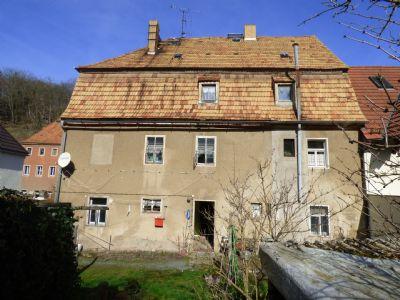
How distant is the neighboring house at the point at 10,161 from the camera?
21344mm

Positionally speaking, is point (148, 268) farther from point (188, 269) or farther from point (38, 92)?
point (38, 92)

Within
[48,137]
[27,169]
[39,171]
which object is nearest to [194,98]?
[48,137]

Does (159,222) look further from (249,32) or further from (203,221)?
(249,32)

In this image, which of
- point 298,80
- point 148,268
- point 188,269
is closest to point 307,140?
point 298,80

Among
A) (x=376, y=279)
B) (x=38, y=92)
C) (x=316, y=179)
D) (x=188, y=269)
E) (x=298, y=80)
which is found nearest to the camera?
(x=376, y=279)

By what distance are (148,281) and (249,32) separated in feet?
53.8

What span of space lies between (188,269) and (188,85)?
27.9 ft

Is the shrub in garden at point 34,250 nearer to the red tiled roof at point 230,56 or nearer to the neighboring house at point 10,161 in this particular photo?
the red tiled roof at point 230,56

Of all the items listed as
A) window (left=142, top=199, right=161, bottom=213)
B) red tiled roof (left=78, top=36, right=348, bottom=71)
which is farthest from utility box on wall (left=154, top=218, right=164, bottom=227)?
red tiled roof (left=78, top=36, right=348, bottom=71)

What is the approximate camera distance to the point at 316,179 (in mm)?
13883

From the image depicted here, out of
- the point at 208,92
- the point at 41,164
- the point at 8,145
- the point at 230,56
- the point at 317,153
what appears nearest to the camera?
the point at 317,153

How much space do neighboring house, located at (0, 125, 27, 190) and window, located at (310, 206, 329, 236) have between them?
748 inches

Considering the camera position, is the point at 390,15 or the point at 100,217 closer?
the point at 390,15

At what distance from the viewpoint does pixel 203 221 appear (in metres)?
16.6
